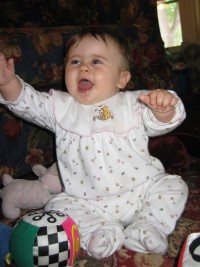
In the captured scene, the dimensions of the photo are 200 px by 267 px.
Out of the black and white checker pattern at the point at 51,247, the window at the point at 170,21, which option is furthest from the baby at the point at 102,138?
the window at the point at 170,21

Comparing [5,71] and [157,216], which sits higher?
[5,71]

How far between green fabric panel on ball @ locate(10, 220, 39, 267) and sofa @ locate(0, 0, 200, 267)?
13cm

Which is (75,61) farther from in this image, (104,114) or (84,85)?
(104,114)

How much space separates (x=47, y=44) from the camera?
1.11 metres

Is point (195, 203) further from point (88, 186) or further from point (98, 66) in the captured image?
point (98, 66)

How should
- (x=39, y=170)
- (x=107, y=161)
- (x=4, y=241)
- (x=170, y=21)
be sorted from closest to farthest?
1. (x=4, y=241)
2. (x=107, y=161)
3. (x=39, y=170)
4. (x=170, y=21)

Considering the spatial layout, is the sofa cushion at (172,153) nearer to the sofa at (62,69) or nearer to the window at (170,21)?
the sofa at (62,69)

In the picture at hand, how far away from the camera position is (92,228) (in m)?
0.80

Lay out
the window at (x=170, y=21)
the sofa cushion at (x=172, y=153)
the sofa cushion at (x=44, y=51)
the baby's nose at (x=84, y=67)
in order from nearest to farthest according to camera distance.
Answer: the baby's nose at (x=84, y=67) < the sofa cushion at (x=44, y=51) < the sofa cushion at (x=172, y=153) < the window at (x=170, y=21)

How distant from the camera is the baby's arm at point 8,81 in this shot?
2.68 ft

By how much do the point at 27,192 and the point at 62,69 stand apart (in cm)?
47

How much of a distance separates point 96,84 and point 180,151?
0.42 m

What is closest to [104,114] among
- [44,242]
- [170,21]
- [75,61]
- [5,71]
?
[75,61]

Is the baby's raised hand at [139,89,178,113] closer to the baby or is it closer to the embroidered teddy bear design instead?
the baby
